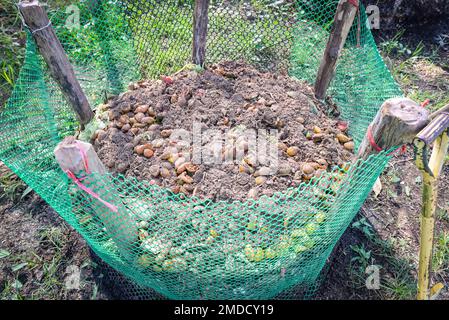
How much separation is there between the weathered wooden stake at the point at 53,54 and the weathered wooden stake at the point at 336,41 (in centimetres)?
175

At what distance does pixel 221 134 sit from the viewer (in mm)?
2596

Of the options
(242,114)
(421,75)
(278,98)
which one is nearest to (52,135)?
(242,114)

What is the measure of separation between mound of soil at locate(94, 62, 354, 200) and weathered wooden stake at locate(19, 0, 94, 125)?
0.21 metres

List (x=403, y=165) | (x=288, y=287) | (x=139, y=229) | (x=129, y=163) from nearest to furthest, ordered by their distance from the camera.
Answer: (x=139, y=229) → (x=288, y=287) → (x=129, y=163) → (x=403, y=165)

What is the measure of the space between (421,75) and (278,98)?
5.46 ft

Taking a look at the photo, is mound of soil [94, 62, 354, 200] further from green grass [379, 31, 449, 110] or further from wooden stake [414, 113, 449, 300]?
green grass [379, 31, 449, 110]

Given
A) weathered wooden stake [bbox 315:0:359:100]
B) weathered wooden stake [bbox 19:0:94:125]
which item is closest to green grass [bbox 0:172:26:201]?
weathered wooden stake [bbox 19:0:94:125]

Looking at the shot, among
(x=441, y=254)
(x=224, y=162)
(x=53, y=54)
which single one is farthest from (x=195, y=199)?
(x=441, y=254)

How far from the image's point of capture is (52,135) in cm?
278

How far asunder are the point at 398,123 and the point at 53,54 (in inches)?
80.2

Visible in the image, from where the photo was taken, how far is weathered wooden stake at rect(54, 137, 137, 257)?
1.62 meters

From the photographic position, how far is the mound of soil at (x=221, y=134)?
93.6 inches

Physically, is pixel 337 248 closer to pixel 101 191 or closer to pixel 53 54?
pixel 101 191

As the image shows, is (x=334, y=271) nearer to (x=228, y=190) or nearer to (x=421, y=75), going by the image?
(x=228, y=190)
